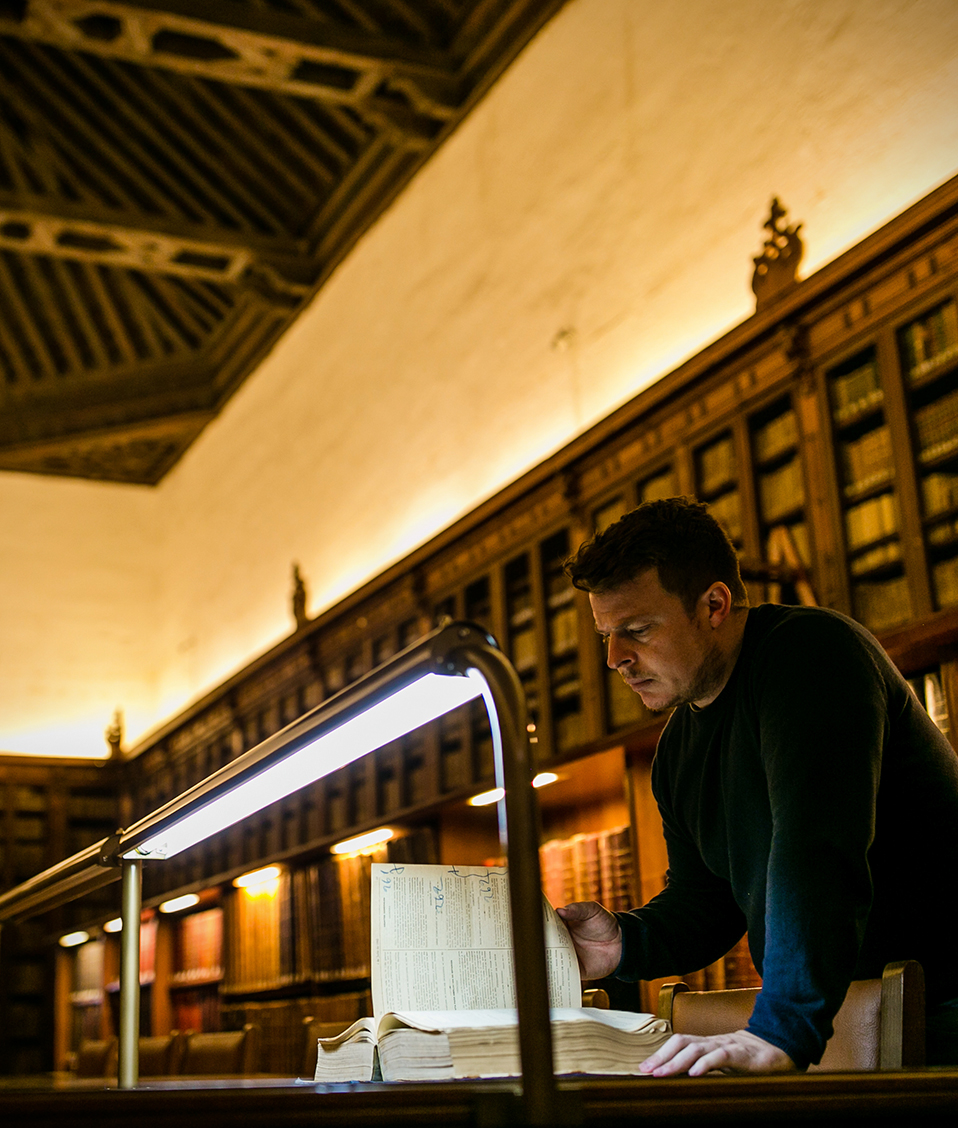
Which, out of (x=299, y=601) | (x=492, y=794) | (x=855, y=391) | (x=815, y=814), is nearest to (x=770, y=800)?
(x=815, y=814)

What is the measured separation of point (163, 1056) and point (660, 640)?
183 inches

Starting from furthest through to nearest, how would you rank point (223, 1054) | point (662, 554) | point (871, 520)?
point (223, 1054) → point (871, 520) → point (662, 554)

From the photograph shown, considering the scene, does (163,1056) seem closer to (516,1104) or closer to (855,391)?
(855,391)

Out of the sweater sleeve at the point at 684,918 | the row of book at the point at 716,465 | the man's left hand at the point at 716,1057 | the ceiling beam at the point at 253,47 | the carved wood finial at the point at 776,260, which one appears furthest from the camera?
the ceiling beam at the point at 253,47

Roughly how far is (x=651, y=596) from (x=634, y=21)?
5.30 metres

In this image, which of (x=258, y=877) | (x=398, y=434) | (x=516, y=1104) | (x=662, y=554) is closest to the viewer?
(x=516, y=1104)

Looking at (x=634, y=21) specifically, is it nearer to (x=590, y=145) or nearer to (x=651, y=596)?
(x=590, y=145)

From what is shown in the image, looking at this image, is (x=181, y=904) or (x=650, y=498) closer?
(x=650, y=498)

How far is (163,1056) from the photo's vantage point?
18.6ft

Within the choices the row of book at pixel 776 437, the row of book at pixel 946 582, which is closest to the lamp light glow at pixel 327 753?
the row of book at pixel 946 582

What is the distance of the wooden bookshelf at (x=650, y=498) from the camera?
416 cm

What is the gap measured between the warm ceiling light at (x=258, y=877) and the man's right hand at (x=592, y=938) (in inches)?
240

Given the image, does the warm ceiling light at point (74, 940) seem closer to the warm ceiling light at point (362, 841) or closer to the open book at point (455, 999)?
the warm ceiling light at point (362, 841)

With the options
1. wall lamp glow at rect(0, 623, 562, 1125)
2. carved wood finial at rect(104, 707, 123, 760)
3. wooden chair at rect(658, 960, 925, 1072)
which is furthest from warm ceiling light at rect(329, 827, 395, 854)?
carved wood finial at rect(104, 707, 123, 760)
